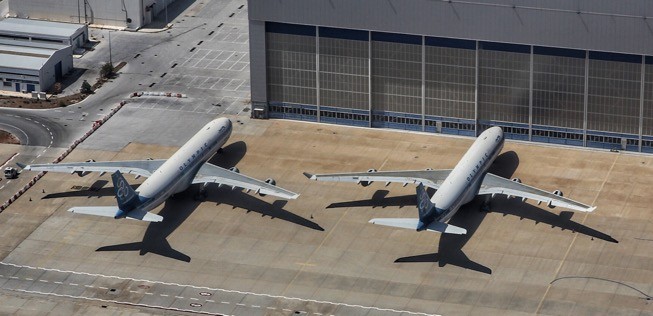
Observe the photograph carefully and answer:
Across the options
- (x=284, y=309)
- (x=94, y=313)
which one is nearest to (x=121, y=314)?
(x=94, y=313)

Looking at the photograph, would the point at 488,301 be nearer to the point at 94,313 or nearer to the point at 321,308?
the point at 321,308

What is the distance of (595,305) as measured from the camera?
198375mm

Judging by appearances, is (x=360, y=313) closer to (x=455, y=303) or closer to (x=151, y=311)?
(x=455, y=303)

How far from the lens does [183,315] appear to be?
199m

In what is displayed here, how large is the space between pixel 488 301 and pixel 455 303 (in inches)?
161

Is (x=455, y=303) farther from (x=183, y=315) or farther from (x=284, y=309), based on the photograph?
(x=183, y=315)

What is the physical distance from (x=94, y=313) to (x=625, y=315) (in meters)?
64.7

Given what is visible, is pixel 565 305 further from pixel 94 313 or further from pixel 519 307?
pixel 94 313

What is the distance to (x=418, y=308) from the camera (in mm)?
198750

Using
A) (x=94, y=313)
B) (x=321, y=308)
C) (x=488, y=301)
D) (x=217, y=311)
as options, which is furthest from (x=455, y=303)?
(x=94, y=313)

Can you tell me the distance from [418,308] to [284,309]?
16.4 m

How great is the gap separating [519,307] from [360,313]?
1950 cm

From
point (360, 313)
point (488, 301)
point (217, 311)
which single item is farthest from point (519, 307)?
point (217, 311)

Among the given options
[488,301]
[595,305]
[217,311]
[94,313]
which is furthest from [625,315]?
[94,313]
